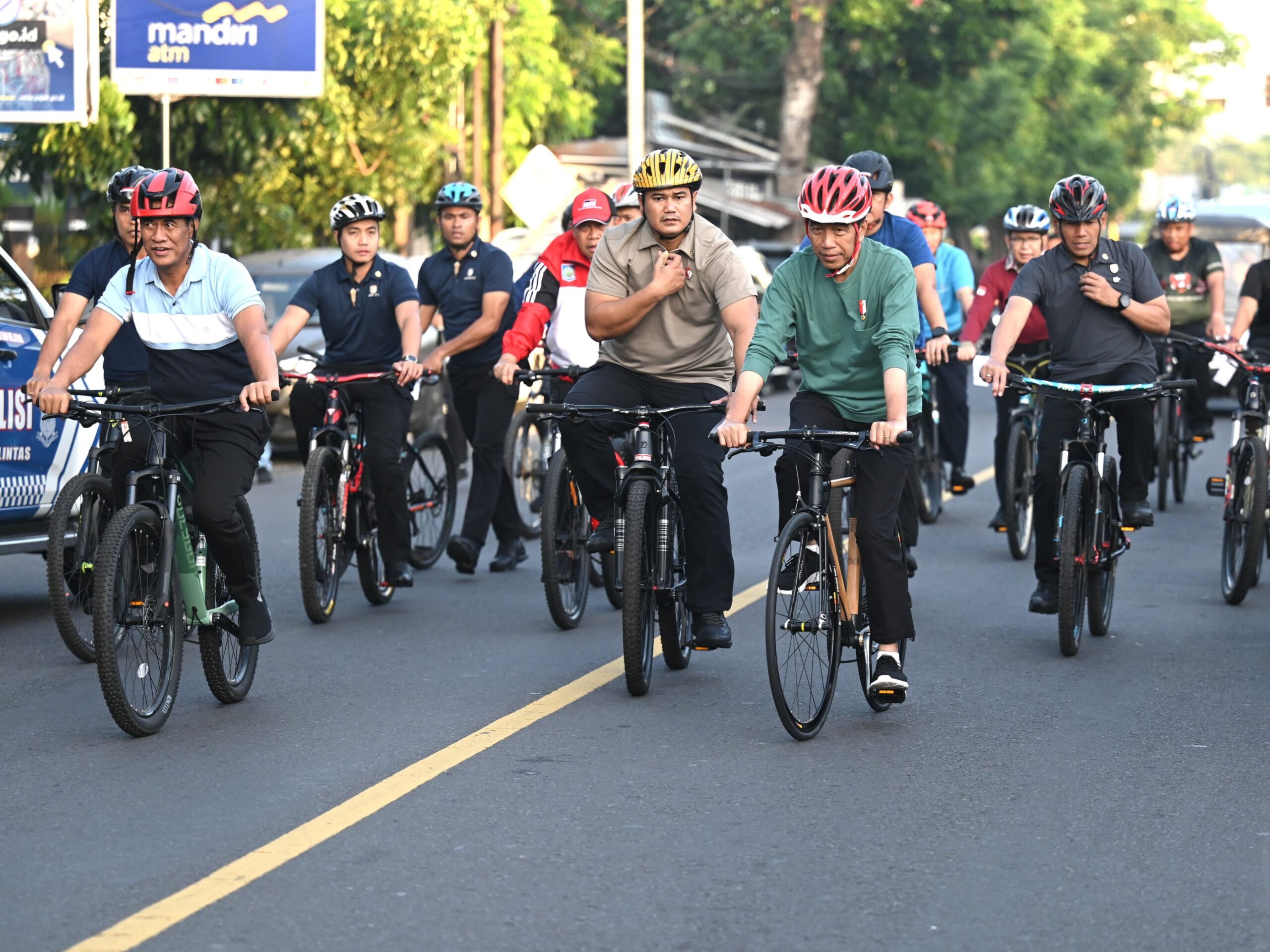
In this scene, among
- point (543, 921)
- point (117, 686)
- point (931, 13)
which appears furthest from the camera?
point (931, 13)

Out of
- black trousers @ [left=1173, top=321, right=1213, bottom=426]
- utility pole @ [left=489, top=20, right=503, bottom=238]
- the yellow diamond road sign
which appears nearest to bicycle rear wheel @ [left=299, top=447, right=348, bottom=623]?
black trousers @ [left=1173, top=321, right=1213, bottom=426]

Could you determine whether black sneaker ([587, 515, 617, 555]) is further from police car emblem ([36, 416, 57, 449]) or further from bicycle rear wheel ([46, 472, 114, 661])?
police car emblem ([36, 416, 57, 449])

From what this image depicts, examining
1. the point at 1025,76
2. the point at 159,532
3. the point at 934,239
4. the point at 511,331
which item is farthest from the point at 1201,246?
the point at 1025,76

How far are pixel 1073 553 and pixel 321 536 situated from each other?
341 cm

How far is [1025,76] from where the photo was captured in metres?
48.6

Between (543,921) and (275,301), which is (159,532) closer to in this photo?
(543,921)

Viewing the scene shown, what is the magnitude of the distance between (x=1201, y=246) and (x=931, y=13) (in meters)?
31.1

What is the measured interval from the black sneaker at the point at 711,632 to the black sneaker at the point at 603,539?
423mm

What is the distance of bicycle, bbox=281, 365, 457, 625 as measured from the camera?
9.17 metres

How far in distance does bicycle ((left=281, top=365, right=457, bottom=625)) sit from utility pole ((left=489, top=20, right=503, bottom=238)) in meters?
17.6

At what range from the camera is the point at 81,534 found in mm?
7727

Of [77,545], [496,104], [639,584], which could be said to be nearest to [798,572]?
[639,584]

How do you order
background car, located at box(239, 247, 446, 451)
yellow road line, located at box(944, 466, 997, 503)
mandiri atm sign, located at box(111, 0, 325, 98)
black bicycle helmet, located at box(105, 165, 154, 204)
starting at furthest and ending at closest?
mandiri atm sign, located at box(111, 0, 325, 98)
background car, located at box(239, 247, 446, 451)
yellow road line, located at box(944, 466, 997, 503)
black bicycle helmet, located at box(105, 165, 154, 204)

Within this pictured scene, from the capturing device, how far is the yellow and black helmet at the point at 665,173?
24.6 feet
